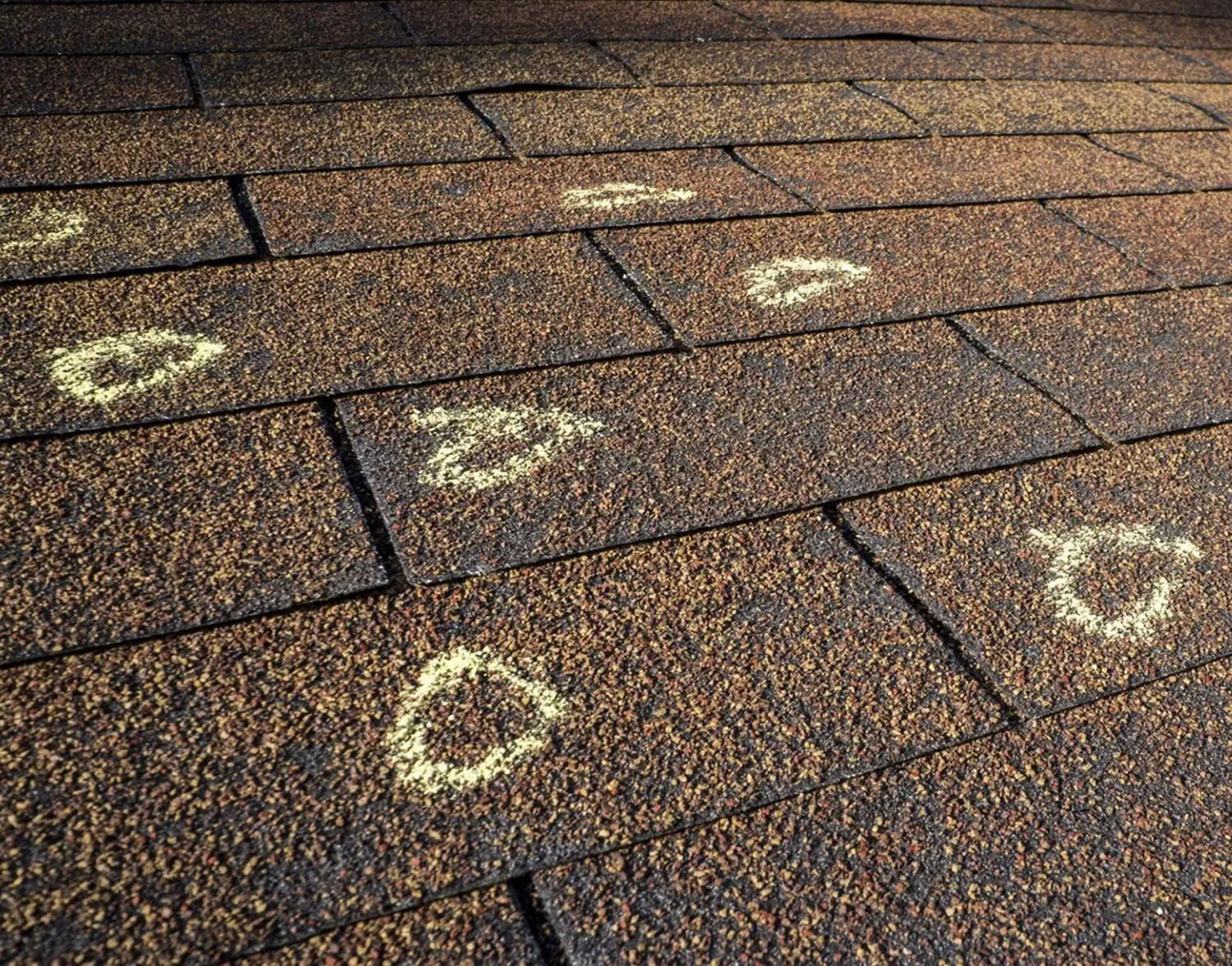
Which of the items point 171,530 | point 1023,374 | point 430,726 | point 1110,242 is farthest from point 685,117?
point 430,726

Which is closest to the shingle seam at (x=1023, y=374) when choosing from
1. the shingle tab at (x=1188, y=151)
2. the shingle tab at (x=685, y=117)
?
the shingle tab at (x=685, y=117)

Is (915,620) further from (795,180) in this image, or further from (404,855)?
(795,180)

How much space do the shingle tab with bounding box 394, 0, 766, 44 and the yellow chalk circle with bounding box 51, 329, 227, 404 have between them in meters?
2.49

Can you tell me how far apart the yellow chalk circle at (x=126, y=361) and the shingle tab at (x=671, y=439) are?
1.25 feet

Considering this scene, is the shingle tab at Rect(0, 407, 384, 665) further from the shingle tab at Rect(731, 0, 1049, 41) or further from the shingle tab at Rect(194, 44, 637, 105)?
the shingle tab at Rect(731, 0, 1049, 41)

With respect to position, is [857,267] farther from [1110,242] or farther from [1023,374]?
[1110,242]

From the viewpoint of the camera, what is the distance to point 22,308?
8.89 ft

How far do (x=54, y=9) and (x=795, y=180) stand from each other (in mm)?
2957

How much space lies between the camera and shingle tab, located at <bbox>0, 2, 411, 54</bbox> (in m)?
4.27

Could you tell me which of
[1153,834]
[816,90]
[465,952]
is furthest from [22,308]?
[816,90]

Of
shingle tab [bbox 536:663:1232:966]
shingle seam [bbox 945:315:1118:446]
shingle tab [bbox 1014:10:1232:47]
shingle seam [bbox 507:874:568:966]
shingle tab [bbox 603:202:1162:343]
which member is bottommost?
shingle tab [bbox 536:663:1232:966]

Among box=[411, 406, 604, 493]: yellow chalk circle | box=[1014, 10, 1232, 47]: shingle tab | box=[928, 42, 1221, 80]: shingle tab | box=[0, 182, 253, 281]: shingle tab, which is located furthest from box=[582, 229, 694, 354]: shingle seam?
box=[1014, 10, 1232, 47]: shingle tab

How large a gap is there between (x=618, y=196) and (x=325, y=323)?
44.6 inches

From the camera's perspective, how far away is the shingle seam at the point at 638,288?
285 cm
